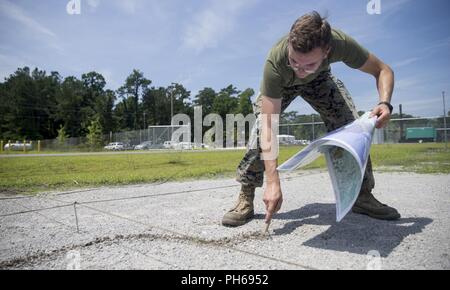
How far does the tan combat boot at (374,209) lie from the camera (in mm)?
2309

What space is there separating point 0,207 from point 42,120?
51.7 meters

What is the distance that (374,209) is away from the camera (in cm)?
235

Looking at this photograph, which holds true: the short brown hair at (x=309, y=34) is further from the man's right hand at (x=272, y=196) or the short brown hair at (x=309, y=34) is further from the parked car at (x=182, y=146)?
the parked car at (x=182, y=146)

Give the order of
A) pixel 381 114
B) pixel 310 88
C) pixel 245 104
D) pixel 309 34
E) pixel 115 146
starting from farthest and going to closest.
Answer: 1. pixel 245 104
2. pixel 115 146
3. pixel 310 88
4. pixel 381 114
5. pixel 309 34

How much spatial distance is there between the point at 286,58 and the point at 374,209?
1.31m

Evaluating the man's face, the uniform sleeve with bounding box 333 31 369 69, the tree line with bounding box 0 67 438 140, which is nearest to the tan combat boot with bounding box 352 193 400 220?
the uniform sleeve with bounding box 333 31 369 69

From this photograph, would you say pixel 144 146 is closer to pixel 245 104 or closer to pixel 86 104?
pixel 245 104

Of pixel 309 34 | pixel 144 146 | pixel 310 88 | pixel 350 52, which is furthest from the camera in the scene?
pixel 144 146

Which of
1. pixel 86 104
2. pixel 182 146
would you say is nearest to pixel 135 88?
pixel 86 104

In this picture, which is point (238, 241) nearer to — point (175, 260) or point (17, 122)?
point (175, 260)

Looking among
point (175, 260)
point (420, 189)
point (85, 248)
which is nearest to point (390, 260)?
point (175, 260)

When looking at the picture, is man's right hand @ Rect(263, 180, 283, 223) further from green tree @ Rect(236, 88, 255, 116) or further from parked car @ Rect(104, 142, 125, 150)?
green tree @ Rect(236, 88, 255, 116)

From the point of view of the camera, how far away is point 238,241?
188cm

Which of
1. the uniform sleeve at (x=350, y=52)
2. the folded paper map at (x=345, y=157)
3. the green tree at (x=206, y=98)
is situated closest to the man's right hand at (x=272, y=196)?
the folded paper map at (x=345, y=157)
